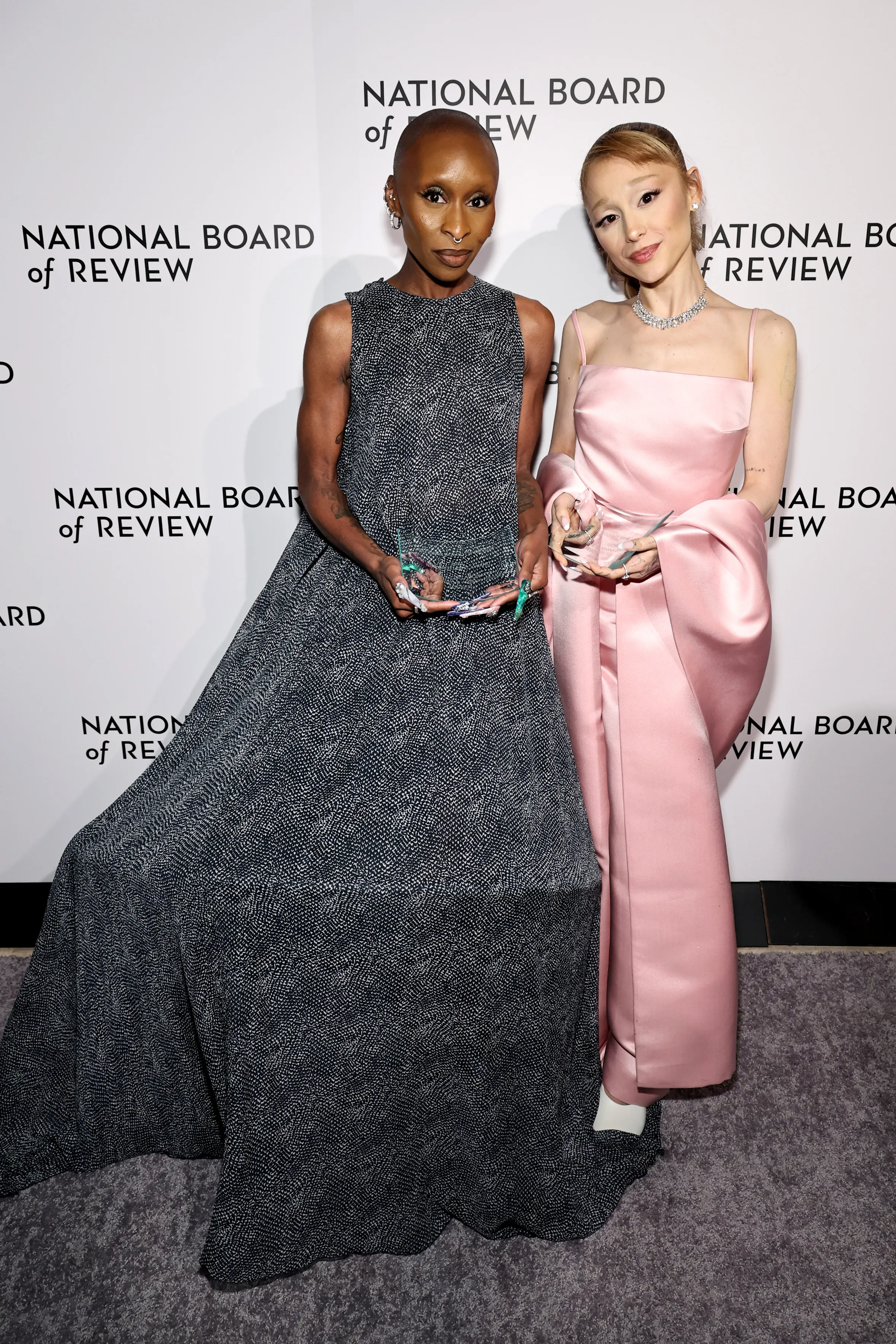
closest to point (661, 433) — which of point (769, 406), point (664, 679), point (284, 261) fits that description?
point (769, 406)

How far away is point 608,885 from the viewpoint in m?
1.86

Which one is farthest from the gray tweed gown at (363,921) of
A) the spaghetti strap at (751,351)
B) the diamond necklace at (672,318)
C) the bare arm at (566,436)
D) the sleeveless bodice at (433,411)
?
the spaghetti strap at (751,351)

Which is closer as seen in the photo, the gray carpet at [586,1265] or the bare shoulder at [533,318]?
the gray carpet at [586,1265]

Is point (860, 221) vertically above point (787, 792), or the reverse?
point (860, 221)

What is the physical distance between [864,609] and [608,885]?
2.96 feet

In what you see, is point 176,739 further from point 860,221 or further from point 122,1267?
point 860,221

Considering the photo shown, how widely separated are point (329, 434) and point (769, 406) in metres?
0.71

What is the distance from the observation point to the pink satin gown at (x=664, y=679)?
5.56 feet

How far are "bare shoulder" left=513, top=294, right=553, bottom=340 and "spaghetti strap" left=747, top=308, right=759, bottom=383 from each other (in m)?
0.32

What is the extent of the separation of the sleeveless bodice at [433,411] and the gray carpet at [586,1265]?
1145 millimetres

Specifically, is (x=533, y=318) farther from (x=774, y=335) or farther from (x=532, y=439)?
(x=774, y=335)

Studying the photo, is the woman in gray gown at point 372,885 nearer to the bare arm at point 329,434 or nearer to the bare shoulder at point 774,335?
the bare arm at point 329,434

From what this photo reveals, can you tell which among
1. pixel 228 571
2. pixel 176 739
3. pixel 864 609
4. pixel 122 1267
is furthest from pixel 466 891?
pixel 864 609

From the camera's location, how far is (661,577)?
1734mm
